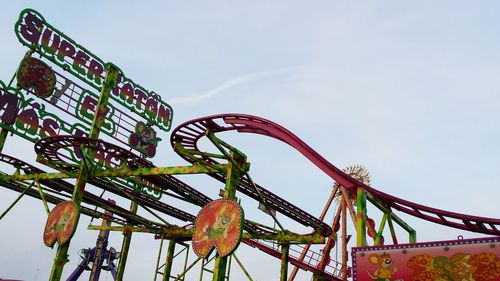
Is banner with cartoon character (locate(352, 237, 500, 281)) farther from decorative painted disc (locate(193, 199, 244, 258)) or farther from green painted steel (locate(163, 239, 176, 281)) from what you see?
green painted steel (locate(163, 239, 176, 281))

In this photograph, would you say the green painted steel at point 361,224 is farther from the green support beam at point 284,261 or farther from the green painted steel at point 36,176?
the green painted steel at point 36,176

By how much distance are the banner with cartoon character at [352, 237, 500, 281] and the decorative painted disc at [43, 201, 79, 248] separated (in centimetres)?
884

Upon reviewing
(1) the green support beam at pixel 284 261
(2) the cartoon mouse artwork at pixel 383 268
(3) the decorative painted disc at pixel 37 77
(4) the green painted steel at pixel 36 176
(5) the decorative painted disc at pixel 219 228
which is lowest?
(2) the cartoon mouse artwork at pixel 383 268

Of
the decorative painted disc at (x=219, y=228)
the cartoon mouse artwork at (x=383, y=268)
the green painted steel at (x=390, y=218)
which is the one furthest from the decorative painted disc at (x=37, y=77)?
the cartoon mouse artwork at (x=383, y=268)

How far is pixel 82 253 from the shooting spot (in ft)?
133

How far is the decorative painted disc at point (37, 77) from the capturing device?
1980 cm

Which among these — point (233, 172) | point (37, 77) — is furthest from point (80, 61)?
point (233, 172)

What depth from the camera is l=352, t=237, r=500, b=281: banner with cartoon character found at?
10133 millimetres

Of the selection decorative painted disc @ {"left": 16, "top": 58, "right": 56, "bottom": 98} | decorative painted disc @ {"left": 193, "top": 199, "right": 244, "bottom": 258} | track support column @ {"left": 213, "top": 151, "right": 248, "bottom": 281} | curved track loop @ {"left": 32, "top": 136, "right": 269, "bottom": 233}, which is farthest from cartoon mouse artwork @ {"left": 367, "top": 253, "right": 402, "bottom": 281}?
decorative painted disc @ {"left": 16, "top": 58, "right": 56, "bottom": 98}

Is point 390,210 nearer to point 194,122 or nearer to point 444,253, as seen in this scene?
point 444,253

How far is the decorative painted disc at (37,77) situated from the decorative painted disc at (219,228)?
36.3 feet

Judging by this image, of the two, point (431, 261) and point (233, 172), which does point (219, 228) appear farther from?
point (431, 261)

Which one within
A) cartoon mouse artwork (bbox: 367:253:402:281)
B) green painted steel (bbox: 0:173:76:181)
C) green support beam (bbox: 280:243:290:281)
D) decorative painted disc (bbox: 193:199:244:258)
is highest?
green painted steel (bbox: 0:173:76:181)

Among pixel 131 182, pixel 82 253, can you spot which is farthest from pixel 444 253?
pixel 82 253
